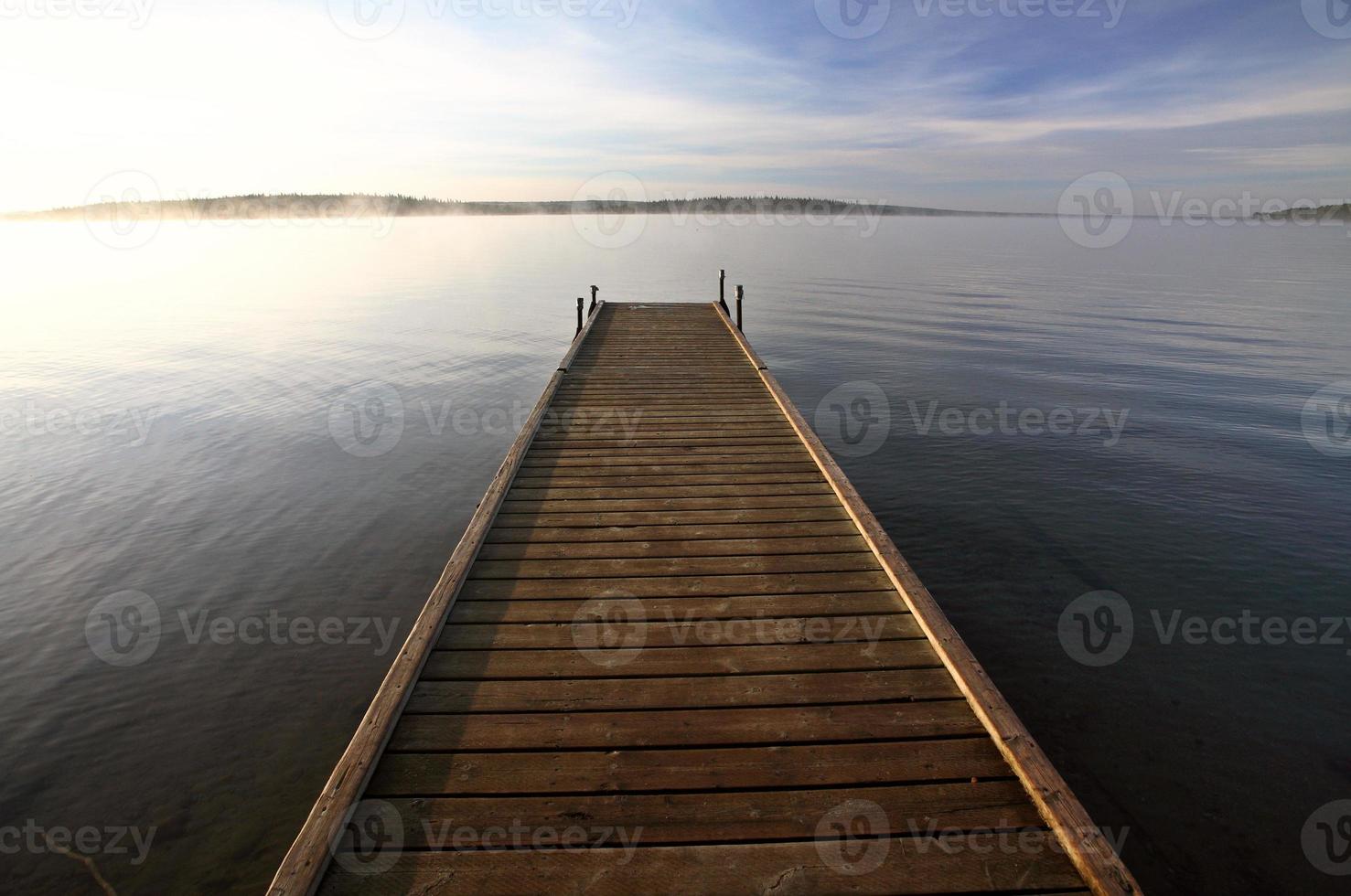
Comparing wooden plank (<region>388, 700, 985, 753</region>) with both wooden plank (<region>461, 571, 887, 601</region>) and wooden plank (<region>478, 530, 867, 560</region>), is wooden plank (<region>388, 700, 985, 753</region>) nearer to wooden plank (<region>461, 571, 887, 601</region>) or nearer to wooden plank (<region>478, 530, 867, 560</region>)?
wooden plank (<region>461, 571, 887, 601</region>)

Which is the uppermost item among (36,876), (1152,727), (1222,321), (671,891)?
(1222,321)

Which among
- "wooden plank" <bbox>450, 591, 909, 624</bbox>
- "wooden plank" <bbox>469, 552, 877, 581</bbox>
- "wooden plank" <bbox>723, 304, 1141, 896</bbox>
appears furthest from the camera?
"wooden plank" <bbox>469, 552, 877, 581</bbox>

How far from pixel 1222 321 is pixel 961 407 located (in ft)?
69.5

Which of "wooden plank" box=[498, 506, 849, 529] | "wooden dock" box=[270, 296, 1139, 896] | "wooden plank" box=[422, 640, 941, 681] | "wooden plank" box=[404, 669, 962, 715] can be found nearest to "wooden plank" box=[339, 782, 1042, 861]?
"wooden dock" box=[270, 296, 1139, 896]

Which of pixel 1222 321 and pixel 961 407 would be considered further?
pixel 1222 321

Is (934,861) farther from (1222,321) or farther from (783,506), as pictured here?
(1222,321)

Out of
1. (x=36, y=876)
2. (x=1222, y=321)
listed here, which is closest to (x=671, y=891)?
(x=36, y=876)

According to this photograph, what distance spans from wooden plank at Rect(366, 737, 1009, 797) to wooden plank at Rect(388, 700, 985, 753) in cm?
8

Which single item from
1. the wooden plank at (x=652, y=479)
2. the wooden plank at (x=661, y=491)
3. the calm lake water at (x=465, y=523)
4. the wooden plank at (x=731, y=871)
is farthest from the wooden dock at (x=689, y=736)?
the calm lake water at (x=465, y=523)

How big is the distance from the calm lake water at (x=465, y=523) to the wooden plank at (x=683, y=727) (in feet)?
8.61

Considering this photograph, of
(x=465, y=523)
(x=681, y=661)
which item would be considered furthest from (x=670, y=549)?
(x=465, y=523)

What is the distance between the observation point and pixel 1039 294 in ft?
129

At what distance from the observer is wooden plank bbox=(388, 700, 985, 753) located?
4.32 m

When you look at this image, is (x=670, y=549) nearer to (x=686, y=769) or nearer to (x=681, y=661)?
(x=681, y=661)
